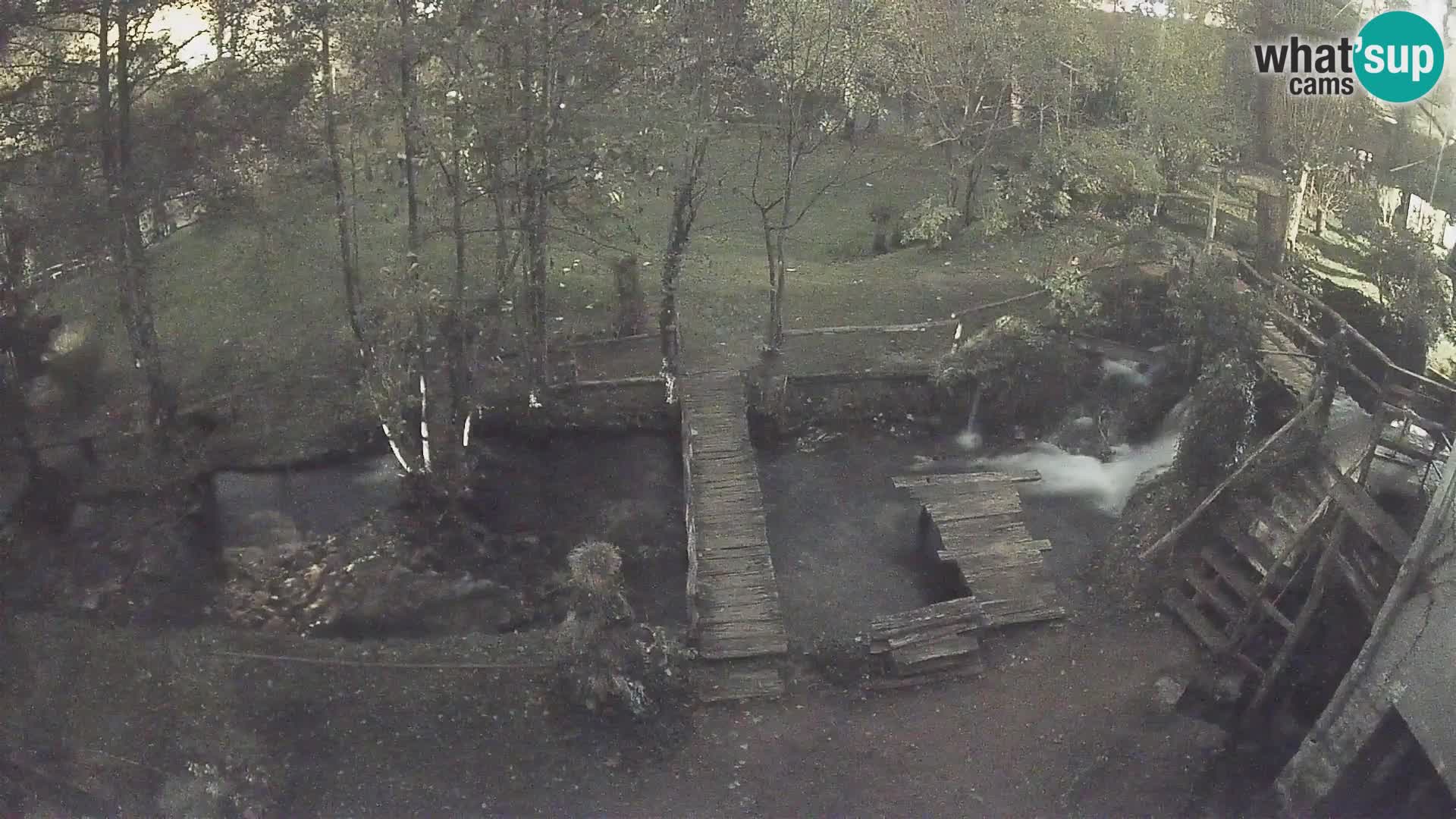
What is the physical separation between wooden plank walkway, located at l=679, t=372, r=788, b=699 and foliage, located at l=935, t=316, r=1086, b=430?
13.2ft

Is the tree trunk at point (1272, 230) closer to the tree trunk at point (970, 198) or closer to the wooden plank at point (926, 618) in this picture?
the tree trunk at point (970, 198)

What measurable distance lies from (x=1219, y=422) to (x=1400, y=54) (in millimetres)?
4767

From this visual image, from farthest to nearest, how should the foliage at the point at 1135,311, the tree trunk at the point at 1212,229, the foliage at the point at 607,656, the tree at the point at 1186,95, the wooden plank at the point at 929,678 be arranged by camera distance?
the tree at the point at 1186,95, the foliage at the point at 1135,311, the tree trunk at the point at 1212,229, the wooden plank at the point at 929,678, the foliage at the point at 607,656

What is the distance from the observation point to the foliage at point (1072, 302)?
19297mm

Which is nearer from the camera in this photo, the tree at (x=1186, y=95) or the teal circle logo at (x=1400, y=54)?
the teal circle logo at (x=1400, y=54)

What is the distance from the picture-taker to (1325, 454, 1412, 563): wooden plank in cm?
1071

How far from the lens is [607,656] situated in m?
12.2

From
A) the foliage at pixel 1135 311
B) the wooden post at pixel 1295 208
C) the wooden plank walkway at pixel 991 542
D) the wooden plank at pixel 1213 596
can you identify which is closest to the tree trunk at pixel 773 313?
the wooden plank walkway at pixel 991 542

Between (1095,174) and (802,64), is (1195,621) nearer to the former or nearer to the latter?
(802,64)

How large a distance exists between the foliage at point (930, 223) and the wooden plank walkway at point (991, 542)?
10.5 metres

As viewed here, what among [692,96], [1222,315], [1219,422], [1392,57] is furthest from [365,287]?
[1392,57]

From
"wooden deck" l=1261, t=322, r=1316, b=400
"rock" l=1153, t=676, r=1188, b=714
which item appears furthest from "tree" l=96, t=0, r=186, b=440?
"wooden deck" l=1261, t=322, r=1316, b=400

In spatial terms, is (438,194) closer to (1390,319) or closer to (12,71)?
(12,71)

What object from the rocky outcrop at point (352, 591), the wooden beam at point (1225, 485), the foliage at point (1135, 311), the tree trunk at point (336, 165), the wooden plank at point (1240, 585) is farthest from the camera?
the foliage at point (1135, 311)
